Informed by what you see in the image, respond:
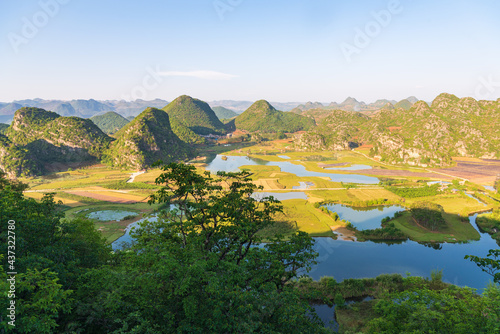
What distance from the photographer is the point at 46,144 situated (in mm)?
141500

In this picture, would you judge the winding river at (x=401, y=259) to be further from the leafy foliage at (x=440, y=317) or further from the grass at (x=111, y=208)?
the leafy foliage at (x=440, y=317)

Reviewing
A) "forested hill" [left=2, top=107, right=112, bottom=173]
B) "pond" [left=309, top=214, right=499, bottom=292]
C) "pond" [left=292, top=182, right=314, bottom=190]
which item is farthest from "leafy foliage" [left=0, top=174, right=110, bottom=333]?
"forested hill" [left=2, top=107, right=112, bottom=173]

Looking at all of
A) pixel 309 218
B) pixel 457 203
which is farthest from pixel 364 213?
pixel 457 203

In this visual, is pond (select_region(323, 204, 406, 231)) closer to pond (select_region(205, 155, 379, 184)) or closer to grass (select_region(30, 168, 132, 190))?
pond (select_region(205, 155, 379, 184))

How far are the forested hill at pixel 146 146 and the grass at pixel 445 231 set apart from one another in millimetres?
112539

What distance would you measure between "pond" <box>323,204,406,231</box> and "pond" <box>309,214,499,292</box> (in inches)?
356

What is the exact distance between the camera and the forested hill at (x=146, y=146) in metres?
138

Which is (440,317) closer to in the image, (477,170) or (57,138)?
(477,170)

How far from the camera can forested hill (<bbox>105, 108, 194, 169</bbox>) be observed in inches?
5443

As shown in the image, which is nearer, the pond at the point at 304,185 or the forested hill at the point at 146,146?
the pond at the point at 304,185

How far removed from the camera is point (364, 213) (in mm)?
67500

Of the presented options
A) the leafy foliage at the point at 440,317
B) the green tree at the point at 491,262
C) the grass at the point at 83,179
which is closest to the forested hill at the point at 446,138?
the leafy foliage at the point at 440,317

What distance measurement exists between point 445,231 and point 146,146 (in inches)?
5733

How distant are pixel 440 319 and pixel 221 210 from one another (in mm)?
16286
